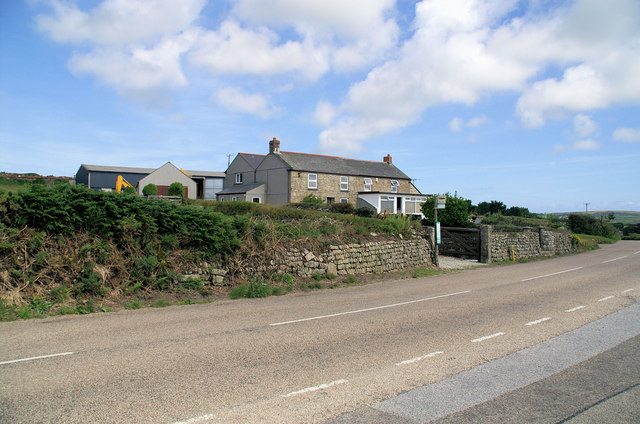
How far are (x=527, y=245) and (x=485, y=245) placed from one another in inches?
216

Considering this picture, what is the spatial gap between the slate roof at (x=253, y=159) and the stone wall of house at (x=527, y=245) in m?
30.9

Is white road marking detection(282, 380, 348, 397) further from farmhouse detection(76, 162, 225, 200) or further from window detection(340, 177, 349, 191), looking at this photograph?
farmhouse detection(76, 162, 225, 200)

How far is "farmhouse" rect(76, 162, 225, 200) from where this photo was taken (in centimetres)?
4881

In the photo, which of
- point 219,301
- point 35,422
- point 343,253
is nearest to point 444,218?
point 343,253

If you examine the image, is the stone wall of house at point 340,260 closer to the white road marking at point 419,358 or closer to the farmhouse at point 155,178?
the white road marking at point 419,358

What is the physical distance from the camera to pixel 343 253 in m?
16.1

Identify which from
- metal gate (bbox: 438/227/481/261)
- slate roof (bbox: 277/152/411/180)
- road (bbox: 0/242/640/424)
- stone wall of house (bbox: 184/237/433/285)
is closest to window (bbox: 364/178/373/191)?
slate roof (bbox: 277/152/411/180)

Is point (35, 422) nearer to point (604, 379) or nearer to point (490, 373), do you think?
point (490, 373)

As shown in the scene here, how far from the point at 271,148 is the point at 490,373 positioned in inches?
1675

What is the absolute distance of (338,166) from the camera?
47781 millimetres

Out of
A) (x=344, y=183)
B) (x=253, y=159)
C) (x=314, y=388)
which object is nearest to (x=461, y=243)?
(x=314, y=388)

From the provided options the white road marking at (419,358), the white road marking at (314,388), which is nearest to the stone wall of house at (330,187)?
the white road marking at (419,358)

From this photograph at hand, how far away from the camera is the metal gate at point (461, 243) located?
974 inches

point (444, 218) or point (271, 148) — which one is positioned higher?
point (271, 148)
